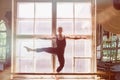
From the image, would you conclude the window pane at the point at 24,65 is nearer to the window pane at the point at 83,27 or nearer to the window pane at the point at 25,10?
the window pane at the point at 25,10

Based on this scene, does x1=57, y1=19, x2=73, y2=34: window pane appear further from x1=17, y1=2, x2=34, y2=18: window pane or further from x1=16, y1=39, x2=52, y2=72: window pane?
x1=17, y1=2, x2=34, y2=18: window pane

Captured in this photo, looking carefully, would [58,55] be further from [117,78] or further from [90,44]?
[117,78]

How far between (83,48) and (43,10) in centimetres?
98

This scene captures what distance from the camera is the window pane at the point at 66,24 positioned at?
16.4 feet

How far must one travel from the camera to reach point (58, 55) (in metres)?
4.91

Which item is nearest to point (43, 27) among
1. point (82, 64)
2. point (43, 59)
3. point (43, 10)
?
point (43, 10)

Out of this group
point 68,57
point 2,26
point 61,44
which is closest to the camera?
point 2,26

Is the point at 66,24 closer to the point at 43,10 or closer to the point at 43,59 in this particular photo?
the point at 43,10

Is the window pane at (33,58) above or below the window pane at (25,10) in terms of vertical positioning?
below

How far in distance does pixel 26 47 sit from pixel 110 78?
151 cm

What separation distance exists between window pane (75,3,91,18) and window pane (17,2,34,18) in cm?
80

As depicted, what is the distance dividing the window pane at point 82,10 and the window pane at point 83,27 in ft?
0.35

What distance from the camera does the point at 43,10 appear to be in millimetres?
5051

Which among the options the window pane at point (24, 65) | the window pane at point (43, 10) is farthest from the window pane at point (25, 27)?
the window pane at point (24, 65)
